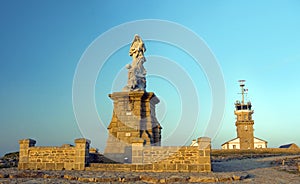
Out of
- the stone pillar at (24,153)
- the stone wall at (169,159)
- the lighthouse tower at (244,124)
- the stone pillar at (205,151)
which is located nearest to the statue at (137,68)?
the stone wall at (169,159)

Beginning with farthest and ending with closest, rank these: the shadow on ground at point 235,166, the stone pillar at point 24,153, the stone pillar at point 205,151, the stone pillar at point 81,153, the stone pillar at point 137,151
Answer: the shadow on ground at point 235,166 < the stone pillar at point 24,153 < the stone pillar at point 81,153 < the stone pillar at point 137,151 < the stone pillar at point 205,151

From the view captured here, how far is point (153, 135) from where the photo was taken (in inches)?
550

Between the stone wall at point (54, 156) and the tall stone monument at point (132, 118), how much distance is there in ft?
6.76

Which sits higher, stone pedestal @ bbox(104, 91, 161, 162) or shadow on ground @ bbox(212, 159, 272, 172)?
stone pedestal @ bbox(104, 91, 161, 162)

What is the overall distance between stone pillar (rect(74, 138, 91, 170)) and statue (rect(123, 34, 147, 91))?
419 cm

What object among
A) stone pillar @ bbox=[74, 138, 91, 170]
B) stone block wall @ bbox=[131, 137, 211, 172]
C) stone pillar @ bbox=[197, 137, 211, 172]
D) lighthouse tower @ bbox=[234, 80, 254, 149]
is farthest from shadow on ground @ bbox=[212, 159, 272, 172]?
lighthouse tower @ bbox=[234, 80, 254, 149]

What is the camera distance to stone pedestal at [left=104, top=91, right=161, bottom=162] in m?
13.4

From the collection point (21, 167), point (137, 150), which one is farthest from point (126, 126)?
point (21, 167)

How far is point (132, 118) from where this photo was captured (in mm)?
13805

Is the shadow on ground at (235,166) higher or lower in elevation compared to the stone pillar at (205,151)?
lower

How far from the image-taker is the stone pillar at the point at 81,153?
1109 centimetres

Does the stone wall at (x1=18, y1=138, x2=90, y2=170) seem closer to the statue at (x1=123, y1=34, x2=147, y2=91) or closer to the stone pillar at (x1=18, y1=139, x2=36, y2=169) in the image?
the stone pillar at (x1=18, y1=139, x2=36, y2=169)

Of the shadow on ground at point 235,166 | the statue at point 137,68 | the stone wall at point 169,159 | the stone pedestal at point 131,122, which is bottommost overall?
the shadow on ground at point 235,166

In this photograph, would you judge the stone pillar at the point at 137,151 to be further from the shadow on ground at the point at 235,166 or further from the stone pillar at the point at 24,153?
the stone pillar at the point at 24,153
